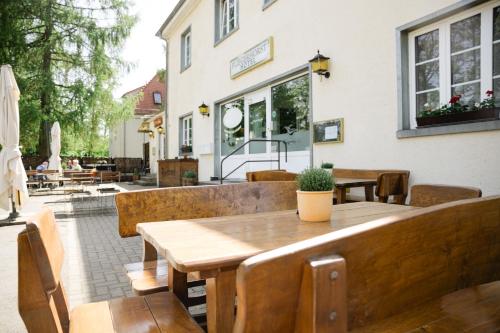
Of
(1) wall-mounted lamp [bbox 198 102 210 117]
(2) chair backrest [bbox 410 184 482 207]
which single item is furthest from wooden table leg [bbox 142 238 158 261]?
(1) wall-mounted lamp [bbox 198 102 210 117]

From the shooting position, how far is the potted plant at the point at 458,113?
4.00 metres

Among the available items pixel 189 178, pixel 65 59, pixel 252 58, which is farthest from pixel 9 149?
pixel 65 59

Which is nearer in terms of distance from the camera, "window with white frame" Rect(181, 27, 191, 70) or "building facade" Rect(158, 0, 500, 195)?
"building facade" Rect(158, 0, 500, 195)

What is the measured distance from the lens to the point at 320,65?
6.34 metres

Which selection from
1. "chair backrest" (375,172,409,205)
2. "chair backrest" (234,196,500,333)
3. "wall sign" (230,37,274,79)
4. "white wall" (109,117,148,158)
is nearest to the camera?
"chair backrest" (234,196,500,333)

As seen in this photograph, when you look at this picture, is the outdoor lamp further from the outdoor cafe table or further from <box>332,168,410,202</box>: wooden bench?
the outdoor cafe table

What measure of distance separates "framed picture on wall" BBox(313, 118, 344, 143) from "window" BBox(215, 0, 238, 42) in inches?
190

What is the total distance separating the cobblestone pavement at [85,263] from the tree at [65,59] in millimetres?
10797

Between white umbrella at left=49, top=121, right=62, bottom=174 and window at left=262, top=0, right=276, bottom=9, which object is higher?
window at left=262, top=0, right=276, bottom=9

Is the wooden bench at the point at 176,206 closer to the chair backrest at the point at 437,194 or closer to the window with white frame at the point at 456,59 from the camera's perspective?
the chair backrest at the point at 437,194

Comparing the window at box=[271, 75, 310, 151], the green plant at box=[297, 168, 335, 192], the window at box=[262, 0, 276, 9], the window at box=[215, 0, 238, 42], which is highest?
the window at box=[215, 0, 238, 42]

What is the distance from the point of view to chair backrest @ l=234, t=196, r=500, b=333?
0.76 m

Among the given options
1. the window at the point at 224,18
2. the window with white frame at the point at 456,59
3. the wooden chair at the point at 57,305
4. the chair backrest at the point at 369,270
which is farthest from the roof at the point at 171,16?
the chair backrest at the point at 369,270

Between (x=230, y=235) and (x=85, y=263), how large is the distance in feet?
11.5
